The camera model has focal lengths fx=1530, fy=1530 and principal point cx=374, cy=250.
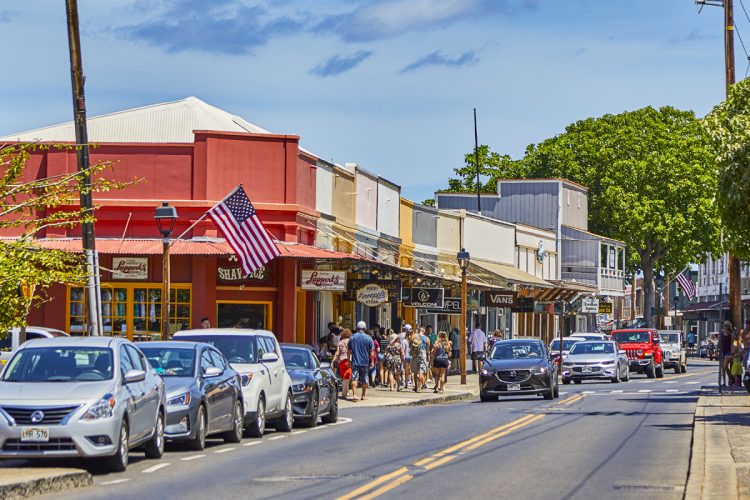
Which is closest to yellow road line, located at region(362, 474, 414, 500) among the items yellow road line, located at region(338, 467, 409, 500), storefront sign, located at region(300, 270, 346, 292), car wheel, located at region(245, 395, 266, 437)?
yellow road line, located at region(338, 467, 409, 500)

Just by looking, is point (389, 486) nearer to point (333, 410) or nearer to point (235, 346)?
point (235, 346)

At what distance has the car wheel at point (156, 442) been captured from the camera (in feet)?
64.1

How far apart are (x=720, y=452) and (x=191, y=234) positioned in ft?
77.1

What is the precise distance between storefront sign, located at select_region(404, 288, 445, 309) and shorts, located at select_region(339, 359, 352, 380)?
35.0 ft

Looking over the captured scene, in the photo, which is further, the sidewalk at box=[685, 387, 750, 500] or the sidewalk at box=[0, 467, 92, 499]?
the sidewalk at box=[685, 387, 750, 500]

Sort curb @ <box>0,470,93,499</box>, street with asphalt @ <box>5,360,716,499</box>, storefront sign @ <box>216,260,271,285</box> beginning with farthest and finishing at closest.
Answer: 1. storefront sign @ <box>216,260,271,285</box>
2. street with asphalt @ <box>5,360,716,499</box>
3. curb @ <box>0,470,93,499</box>

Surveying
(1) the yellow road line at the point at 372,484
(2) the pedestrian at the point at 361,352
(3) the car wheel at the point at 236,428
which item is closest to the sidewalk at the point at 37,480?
(1) the yellow road line at the point at 372,484

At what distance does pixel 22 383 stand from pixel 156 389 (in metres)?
2.02

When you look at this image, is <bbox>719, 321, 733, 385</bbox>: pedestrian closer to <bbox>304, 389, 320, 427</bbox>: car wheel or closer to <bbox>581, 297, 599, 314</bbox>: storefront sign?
<bbox>304, 389, 320, 427</bbox>: car wheel

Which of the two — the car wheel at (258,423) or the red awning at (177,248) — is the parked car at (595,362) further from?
the car wheel at (258,423)

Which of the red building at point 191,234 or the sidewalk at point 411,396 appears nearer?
the sidewalk at point 411,396

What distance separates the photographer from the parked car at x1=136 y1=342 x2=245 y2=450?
2064cm

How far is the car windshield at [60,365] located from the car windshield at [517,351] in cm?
2088

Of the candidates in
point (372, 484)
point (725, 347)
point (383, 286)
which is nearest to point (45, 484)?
point (372, 484)
